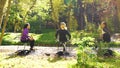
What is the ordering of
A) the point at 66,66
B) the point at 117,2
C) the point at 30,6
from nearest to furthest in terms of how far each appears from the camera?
the point at 66,66 → the point at 117,2 → the point at 30,6

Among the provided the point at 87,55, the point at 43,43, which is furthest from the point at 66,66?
the point at 43,43

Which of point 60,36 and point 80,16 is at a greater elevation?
point 60,36

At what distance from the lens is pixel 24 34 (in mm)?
16703

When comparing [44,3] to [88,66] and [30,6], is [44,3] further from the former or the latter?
[88,66]

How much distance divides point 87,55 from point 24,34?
5.93 metres

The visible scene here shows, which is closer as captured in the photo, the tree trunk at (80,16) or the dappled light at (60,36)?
Answer: the dappled light at (60,36)

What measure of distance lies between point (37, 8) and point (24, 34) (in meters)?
26.8

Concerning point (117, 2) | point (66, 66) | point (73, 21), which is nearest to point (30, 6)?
point (73, 21)

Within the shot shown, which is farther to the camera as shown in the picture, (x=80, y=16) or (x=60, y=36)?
(x=80, y=16)

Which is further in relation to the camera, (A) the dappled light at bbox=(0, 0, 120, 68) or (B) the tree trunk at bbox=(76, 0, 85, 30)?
(B) the tree trunk at bbox=(76, 0, 85, 30)

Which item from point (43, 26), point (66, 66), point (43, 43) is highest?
A: point (66, 66)

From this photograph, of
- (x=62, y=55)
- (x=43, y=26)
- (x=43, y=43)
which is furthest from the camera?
(x=43, y=26)

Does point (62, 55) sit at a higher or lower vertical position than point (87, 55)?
lower

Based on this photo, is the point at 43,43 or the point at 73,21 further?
the point at 73,21
